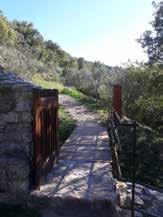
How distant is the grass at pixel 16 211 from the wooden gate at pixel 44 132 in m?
0.37

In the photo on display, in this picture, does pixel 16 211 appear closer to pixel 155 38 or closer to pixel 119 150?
pixel 119 150

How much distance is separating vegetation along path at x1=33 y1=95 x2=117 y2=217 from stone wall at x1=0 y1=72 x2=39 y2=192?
1.22ft

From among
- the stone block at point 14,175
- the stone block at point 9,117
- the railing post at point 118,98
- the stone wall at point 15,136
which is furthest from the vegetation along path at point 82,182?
the railing post at point 118,98

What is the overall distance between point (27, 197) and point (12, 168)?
0.41 metres

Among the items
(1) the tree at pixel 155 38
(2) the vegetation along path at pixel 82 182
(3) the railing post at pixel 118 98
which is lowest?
(2) the vegetation along path at pixel 82 182

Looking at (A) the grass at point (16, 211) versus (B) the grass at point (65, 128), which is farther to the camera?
(B) the grass at point (65, 128)

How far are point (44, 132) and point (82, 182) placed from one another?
91 centimetres

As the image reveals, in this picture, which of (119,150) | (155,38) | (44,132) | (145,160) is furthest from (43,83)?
(44,132)

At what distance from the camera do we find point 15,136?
4863mm

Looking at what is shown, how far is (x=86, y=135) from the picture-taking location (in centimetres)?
973

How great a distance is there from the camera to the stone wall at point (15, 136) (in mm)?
4656

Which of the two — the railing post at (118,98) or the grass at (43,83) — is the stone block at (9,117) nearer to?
the railing post at (118,98)

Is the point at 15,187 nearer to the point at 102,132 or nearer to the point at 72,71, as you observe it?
the point at 102,132

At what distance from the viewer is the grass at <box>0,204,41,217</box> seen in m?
4.24
